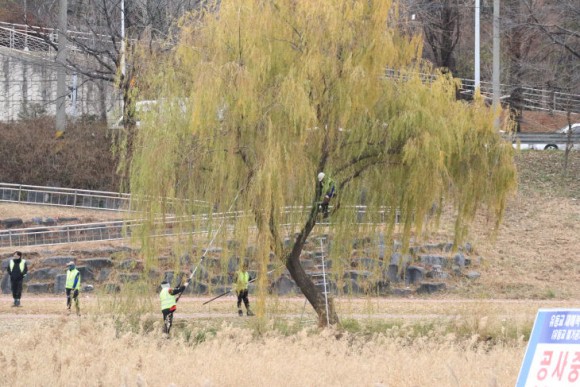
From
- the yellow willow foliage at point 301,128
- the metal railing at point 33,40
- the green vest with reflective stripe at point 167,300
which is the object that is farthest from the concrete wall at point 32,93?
the yellow willow foliage at point 301,128

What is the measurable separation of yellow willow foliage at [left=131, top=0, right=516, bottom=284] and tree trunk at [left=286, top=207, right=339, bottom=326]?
24 cm

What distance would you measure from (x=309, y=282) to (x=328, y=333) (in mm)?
5464

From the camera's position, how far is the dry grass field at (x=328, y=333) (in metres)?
15.0

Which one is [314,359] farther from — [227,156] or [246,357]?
[227,156]

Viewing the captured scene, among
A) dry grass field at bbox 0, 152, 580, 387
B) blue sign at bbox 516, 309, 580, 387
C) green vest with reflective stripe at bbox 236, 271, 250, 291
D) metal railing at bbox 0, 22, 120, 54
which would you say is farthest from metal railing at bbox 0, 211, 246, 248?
blue sign at bbox 516, 309, 580, 387

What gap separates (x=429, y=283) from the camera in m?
34.3

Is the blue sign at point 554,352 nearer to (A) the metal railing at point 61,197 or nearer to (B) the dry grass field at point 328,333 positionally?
(B) the dry grass field at point 328,333

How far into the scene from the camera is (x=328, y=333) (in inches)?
750

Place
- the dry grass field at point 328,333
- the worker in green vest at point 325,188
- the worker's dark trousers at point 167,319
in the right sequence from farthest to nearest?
the worker's dark trousers at point 167,319, the worker in green vest at point 325,188, the dry grass field at point 328,333

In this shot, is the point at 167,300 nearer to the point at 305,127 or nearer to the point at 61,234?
the point at 305,127

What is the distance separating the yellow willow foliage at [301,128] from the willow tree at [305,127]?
27mm

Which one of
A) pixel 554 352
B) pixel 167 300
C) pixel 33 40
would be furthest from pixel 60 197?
pixel 554 352

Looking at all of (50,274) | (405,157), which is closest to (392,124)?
(405,157)

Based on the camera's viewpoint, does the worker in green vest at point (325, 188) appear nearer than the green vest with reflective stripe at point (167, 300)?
Yes
